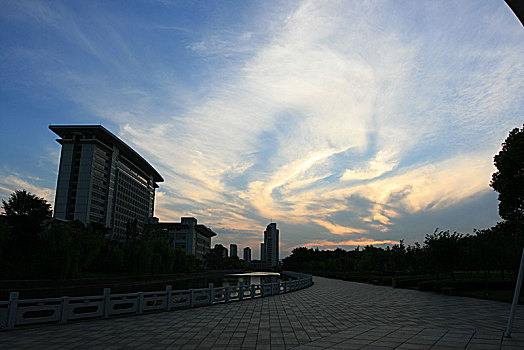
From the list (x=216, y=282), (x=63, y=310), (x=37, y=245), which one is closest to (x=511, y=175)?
(x=63, y=310)

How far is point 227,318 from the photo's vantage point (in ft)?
43.0

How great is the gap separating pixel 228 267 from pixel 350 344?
152 meters

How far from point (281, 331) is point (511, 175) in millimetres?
19227

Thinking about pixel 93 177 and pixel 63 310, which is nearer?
pixel 63 310

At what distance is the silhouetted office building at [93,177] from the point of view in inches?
4205

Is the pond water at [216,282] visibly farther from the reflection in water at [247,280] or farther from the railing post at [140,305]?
the railing post at [140,305]

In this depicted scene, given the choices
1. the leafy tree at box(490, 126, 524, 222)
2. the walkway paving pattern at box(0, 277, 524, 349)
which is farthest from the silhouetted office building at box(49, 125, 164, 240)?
the leafy tree at box(490, 126, 524, 222)

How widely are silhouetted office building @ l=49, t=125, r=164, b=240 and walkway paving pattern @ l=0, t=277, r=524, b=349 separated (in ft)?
346

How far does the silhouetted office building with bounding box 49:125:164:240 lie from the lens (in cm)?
10681

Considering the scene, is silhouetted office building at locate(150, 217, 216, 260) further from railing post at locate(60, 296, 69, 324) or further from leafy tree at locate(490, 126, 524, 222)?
railing post at locate(60, 296, 69, 324)

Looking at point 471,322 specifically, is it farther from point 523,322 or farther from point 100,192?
point 100,192

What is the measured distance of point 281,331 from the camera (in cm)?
1080

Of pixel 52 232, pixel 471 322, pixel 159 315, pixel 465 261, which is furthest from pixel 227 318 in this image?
pixel 52 232

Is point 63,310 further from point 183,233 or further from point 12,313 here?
point 183,233
